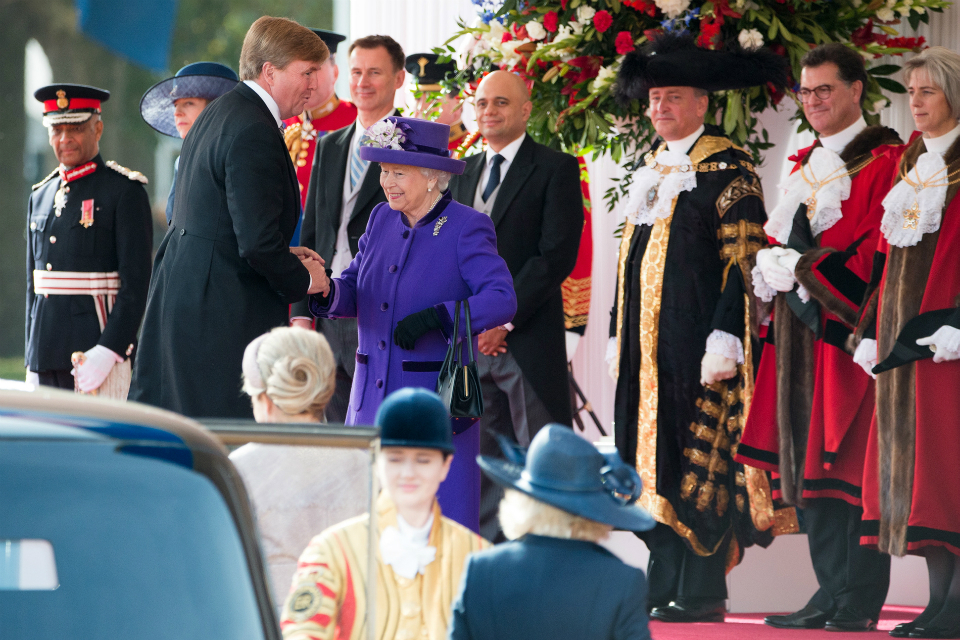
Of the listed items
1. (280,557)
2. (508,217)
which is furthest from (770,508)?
(280,557)

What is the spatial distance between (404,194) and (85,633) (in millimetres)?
2144

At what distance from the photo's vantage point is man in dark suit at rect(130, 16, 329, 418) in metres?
3.06

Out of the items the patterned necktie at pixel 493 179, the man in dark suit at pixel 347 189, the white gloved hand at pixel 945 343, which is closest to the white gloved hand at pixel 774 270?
the white gloved hand at pixel 945 343

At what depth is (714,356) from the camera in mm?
4035

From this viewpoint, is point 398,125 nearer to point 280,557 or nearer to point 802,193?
point 802,193

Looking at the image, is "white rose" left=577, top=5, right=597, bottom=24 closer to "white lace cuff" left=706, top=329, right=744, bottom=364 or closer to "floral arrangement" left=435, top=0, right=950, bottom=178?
"floral arrangement" left=435, top=0, right=950, bottom=178

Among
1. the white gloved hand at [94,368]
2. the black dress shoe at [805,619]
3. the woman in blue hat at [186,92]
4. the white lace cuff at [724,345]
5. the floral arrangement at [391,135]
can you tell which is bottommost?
the black dress shoe at [805,619]

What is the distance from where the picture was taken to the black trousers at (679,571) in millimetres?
4125

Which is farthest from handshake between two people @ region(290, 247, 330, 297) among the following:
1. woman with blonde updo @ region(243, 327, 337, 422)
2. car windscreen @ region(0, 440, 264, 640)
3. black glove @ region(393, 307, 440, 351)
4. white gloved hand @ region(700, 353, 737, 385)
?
car windscreen @ region(0, 440, 264, 640)

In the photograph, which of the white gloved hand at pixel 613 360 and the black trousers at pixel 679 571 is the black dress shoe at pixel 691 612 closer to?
the black trousers at pixel 679 571

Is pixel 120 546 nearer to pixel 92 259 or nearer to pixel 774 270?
pixel 774 270

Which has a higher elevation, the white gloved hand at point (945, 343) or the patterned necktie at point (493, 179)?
the patterned necktie at point (493, 179)

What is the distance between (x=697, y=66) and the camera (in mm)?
4160

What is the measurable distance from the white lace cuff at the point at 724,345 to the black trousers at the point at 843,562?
1.69ft
